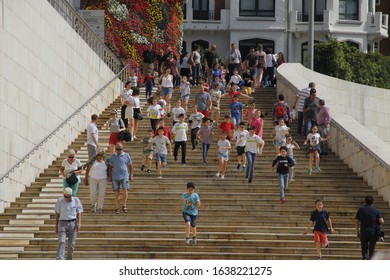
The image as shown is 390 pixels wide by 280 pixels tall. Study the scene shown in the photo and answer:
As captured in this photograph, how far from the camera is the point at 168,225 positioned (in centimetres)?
3094

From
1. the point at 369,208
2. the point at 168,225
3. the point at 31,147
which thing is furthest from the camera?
the point at 31,147

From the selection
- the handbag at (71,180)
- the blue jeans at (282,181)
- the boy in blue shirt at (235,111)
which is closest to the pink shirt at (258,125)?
Answer: the boy in blue shirt at (235,111)

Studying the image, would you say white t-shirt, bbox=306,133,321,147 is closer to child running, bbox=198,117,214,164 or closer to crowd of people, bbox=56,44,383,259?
crowd of people, bbox=56,44,383,259

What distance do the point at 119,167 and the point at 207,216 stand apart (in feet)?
6.78

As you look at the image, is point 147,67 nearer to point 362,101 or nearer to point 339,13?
point 362,101

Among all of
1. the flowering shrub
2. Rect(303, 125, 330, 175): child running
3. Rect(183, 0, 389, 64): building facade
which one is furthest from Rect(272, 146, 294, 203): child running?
Rect(183, 0, 389, 64): building facade

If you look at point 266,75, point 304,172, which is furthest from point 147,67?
point 304,172

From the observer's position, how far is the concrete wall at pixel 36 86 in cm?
3397

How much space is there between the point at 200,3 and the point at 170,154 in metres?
46.2

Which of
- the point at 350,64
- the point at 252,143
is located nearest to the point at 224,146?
the point at 252,143

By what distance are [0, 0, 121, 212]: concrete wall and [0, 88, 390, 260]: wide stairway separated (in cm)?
52

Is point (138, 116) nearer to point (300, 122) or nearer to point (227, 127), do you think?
point (227, 127)

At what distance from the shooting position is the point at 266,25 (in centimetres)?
8262

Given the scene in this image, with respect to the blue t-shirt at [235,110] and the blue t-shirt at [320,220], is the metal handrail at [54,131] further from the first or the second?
the blue t-shirt at [320,220]
